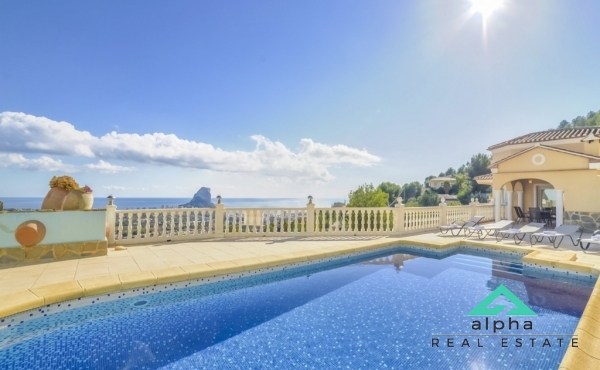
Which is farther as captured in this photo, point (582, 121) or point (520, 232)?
point (582, 121)

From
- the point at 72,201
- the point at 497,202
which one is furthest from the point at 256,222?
the point at 497,202

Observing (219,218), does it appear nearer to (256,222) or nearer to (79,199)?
(256,222)

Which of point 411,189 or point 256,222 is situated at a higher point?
point 411,189

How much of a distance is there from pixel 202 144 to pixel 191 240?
36.8ft

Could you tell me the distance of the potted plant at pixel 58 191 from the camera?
265 inches

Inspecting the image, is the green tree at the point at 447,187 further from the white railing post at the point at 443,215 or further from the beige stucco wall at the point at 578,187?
the white railing post at the point at 443,215

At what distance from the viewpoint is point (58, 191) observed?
6.82 meters

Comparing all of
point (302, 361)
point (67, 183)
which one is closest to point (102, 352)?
point (302, 361)

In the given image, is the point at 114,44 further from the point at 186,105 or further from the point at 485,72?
the point at 485,72

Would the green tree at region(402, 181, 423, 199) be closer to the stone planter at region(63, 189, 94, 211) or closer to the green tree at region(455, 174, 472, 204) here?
the green tree at region(455, 174, 472, 204)

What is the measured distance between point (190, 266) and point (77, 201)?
11.2 ft

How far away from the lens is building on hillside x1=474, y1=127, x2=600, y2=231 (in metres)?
11.6

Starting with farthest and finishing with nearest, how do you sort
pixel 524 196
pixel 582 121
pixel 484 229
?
pixel 582 121 < pixel 524 196 < pixel 484 229

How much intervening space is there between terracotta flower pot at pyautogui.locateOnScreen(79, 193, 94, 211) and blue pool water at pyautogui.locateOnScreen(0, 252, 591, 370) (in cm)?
337
